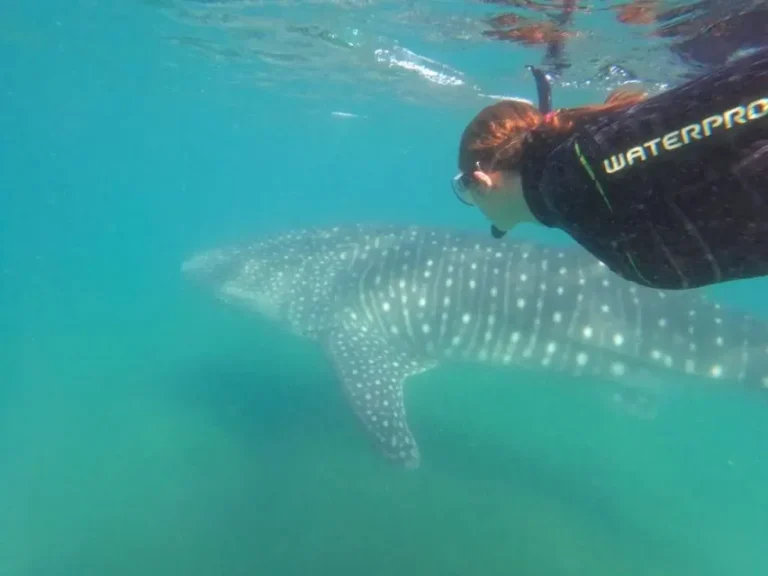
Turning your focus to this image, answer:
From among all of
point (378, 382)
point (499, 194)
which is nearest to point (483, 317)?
point (378, 382)

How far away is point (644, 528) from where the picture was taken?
8.77 m

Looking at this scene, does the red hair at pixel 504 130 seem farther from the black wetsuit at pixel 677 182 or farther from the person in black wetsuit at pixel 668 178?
the black wetsuit at pixel 677 182

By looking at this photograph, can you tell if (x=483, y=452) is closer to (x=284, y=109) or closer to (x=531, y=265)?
(x=531, y=265)

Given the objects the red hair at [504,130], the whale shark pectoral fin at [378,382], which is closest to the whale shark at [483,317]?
the whale shark pectoral fin at [378,382]

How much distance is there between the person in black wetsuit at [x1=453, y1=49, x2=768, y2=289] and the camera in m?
1.89

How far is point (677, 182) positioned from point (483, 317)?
7.57 meters

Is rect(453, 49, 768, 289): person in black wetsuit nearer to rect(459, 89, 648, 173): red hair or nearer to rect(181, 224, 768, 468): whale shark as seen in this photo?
rect(459, 89, 648, 173): red hair

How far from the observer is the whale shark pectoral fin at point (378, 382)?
7.89 m

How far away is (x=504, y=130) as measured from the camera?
287cm

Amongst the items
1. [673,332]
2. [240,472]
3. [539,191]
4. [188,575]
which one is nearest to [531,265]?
[673,332]

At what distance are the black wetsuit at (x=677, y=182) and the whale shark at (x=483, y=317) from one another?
240 inches

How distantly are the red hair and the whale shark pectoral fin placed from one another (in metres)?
5.52

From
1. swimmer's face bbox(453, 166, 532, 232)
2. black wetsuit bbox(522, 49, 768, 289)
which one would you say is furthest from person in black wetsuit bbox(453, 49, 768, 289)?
swimmer's face bbox(453, 166, 532, 232)

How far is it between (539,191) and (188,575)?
20.3 ft
